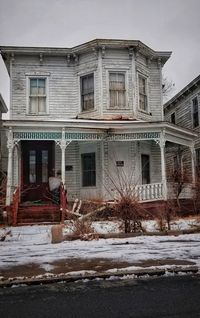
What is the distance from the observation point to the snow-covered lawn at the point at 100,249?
23.5 feet

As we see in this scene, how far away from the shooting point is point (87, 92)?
1825 cm

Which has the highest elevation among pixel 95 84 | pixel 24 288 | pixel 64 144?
pixel 95 84

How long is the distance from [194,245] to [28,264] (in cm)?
407

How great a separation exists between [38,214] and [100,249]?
6.29m

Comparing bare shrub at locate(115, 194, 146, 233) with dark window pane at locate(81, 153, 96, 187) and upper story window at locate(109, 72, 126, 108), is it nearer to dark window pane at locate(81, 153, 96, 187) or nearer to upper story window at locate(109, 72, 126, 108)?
dark window pane at locate(81, 153, 96, 187)

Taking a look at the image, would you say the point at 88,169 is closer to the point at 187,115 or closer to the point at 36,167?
the point at 36,167

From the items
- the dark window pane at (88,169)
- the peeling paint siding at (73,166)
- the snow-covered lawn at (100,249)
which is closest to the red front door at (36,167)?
the peeling paint siding at (73,166)

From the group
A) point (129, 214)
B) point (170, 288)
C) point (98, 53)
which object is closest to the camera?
point (170, 288)

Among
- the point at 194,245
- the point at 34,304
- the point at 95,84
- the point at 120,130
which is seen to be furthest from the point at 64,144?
the point at 34,304

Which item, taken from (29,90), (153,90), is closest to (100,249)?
(29,90)

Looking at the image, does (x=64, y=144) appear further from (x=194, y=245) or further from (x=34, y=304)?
(x=34, y=304)

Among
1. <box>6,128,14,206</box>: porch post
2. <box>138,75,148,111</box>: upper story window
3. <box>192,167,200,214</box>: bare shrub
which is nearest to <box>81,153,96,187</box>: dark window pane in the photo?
<box>138,75,148,111</box>: upper story window

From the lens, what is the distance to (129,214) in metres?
10.4

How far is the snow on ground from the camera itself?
285 inches
